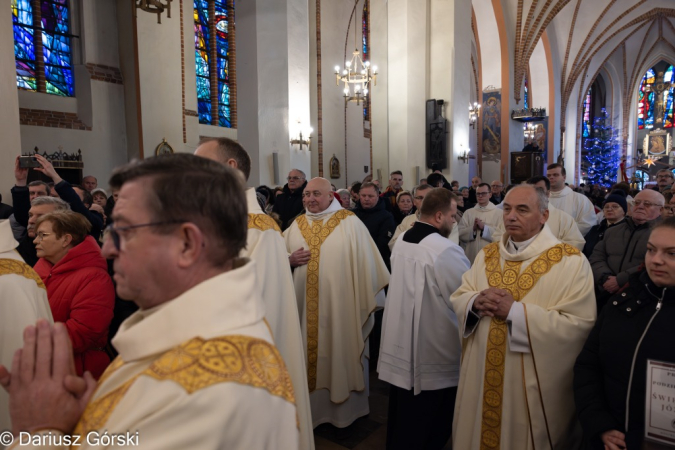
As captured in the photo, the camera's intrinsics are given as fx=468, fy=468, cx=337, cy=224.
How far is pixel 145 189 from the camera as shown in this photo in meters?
1.07

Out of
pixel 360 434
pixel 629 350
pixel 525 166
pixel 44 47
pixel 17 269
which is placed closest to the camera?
pixel 629 350

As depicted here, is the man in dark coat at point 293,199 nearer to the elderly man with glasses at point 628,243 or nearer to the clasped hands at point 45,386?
the elderly man with glasses at point 628,243

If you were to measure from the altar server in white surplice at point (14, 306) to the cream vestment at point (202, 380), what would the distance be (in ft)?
Result: 4.76

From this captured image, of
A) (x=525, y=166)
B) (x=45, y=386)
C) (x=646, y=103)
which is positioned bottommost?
(x=45, y=386)

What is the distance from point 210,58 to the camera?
14117 mm

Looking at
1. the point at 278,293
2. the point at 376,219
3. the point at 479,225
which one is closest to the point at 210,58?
the point at 376,219

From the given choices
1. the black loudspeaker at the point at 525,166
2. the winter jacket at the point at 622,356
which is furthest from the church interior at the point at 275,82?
the winter jacket at the point at 622,356

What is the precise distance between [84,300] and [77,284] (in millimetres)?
110

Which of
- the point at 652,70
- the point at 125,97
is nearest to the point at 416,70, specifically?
the point at 125,97

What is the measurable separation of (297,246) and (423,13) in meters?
10.1

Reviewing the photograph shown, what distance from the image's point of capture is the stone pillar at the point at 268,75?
8484 mm

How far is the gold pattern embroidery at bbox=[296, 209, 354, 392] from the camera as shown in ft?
13.2

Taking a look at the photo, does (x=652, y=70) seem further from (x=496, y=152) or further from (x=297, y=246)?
(x=297, y=246)

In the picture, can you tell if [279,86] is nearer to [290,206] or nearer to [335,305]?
[290,206]
